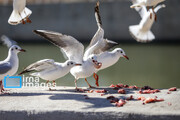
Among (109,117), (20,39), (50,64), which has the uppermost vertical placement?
Answer: (20,39)

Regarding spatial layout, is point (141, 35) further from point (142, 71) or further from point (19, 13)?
point (142, 71)

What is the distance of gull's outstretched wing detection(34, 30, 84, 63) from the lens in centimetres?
512

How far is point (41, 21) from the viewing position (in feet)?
64.9

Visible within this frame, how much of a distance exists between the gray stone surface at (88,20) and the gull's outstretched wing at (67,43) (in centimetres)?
1358

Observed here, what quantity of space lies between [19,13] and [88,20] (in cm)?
1389

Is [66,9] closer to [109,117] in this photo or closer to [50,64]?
[50,64]

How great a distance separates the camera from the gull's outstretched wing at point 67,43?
16.8 feet


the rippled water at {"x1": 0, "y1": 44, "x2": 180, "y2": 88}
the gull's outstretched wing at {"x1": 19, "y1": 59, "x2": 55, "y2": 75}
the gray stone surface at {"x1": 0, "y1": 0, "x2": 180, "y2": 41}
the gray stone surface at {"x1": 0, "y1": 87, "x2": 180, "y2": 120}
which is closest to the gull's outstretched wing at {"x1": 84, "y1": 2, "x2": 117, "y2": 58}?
the gull's outstretched wing at {"x1": 19, "y1": 59, "x2": 55, "y2": 75}

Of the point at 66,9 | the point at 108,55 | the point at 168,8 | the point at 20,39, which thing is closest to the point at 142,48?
the point at 168,8

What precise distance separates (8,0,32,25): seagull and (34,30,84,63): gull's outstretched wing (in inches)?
18.9

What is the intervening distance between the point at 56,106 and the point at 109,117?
714mm

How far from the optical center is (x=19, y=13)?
18.3ft

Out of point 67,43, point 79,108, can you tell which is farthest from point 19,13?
point 79,108

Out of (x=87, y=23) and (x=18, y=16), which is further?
(x=87, y=23)
